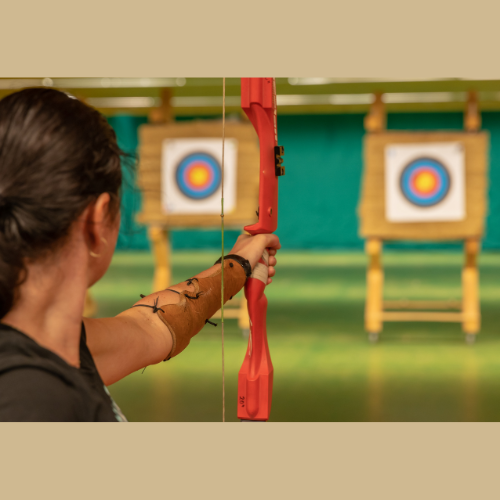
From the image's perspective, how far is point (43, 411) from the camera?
458mm

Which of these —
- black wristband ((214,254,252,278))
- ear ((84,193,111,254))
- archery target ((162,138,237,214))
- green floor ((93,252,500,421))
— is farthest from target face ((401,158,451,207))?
ear ((84,193,111,254))

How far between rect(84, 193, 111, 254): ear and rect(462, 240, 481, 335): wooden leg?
7.61 ft

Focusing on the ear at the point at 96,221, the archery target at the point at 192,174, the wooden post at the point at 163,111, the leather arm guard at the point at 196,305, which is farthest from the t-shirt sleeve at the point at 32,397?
the wooden post at the point at 163,111

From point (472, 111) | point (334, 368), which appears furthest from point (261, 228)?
point (472, 111)

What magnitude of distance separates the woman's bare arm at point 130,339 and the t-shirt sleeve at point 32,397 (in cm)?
17

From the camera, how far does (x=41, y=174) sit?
46 cm

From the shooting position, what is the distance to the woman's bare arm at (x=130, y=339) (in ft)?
2.20

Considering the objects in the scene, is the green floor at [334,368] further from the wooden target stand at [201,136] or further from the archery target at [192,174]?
the archery target at [192,174]

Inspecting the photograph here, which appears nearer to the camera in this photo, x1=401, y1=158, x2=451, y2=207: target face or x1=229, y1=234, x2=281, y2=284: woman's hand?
x1=229, y1=234, x2=281, y2=284: woman's hand

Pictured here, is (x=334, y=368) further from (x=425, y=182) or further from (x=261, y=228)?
(x=261, y=228)

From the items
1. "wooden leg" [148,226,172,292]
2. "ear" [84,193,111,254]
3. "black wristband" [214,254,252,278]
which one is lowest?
"wooden leg" [148,226,172,292]

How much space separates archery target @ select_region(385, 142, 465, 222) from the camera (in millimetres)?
2699

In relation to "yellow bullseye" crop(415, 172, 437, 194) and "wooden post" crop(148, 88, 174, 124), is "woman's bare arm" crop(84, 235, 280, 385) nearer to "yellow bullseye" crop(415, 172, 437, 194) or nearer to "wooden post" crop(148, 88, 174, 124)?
"wooden post" crop(148, 88, 174, 124)

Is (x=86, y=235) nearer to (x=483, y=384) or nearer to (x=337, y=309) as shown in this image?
(x=483, y=384)
